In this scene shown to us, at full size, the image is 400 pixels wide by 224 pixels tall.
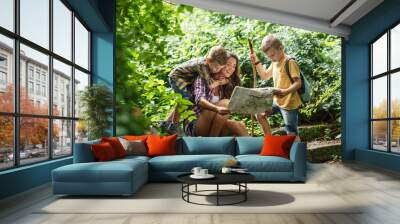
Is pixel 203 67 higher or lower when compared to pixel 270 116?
higher

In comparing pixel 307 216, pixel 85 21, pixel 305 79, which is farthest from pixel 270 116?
pixel 307 216

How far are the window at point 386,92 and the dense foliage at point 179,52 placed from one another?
0.94m

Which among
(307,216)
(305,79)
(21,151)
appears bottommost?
(307,216)

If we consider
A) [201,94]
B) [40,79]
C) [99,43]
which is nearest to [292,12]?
[201,94]

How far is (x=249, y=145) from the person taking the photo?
666cm

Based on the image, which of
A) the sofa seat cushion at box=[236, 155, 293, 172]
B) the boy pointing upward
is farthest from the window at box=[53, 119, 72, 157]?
the boy pointing upward

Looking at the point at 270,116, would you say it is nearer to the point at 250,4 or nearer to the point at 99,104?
the point at 250,4

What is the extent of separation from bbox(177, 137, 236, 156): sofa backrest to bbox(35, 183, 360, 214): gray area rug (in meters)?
1.43

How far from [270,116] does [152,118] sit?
266 cm

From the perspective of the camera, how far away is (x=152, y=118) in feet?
29.2

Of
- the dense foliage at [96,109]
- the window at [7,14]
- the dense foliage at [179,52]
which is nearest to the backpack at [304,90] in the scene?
the dense foliage at [179,52]

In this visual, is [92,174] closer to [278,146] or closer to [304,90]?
[278,146]

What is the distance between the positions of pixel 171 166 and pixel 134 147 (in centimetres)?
88

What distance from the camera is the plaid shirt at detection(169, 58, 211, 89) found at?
8961mm
